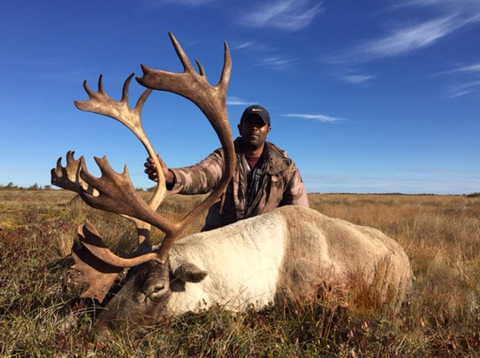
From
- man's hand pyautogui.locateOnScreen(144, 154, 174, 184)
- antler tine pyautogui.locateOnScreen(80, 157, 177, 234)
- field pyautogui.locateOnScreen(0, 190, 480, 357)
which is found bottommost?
field pyautogui.locateOnScreen(0, 190, 480, 357)

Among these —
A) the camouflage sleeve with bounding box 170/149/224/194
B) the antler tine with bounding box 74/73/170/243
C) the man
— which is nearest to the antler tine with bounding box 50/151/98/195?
the antler tine with bounding box 74/73/170/243

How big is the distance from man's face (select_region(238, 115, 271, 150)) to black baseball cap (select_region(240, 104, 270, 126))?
5 cm

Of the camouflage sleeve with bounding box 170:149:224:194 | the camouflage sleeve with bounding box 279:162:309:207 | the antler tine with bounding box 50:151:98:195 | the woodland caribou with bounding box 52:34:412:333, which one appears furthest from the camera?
the camouflage sleeve with bounding box 279:162:309:207

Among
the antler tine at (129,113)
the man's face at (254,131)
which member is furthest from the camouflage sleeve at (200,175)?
the man's face at (254,131)

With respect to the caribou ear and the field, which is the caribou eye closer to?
the caribou ear

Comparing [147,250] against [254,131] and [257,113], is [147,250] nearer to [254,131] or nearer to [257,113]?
[254,131]

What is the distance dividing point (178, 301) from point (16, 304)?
5.05 feet

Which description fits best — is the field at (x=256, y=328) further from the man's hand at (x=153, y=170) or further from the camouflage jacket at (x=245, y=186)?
the camouflage jacket at (x=245, y=186)

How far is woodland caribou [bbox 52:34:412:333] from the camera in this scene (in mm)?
3203

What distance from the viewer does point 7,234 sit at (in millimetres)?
6195

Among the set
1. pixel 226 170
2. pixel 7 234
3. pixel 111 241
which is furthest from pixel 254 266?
pixel 7 234

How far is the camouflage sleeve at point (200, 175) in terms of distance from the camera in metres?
4.57

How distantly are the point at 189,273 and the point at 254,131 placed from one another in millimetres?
2895

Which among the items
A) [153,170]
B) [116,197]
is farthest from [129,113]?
[116,197]
